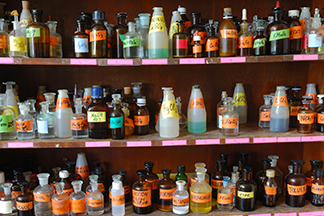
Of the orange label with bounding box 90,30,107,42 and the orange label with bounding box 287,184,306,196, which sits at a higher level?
the orange label with bounding box 90,30,107,42

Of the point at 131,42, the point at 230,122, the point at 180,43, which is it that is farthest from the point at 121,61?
the point at 230,122

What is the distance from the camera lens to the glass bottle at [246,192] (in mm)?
1616

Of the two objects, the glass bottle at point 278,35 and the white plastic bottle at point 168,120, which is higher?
the glass bottle at point 278,35

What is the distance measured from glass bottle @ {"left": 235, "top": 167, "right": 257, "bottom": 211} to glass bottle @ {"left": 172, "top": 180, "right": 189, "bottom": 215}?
0.32 meters

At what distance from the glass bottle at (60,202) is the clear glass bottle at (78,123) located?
295mm

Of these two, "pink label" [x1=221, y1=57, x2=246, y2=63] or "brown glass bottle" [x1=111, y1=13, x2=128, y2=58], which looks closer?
"pink label" [x1=221, y1=57, x2=246, y2=63]

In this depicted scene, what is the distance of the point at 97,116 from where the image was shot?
1.56 meters

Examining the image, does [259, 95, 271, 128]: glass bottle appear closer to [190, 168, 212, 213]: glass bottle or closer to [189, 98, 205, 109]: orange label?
[189, 98, 205, 109]: orange label

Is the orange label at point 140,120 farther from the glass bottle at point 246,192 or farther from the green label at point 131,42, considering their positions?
the glass bottle at point 246,192

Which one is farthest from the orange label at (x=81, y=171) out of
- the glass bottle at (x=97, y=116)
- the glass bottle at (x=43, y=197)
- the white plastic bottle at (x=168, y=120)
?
the white plastic bottle at (x=168, y=120)

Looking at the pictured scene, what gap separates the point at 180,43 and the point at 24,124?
3.25 ft

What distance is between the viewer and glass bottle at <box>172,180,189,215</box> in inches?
62.9

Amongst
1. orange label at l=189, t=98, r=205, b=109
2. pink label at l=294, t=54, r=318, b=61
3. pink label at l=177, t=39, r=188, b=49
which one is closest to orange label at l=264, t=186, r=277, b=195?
orange label at l=189, t=98, r=205, b=109

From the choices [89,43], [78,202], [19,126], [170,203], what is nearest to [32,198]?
[78,202]
